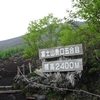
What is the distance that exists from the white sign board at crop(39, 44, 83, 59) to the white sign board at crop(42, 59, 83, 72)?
410 millimetres

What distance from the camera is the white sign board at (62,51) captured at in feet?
42.5

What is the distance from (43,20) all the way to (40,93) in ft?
29.0

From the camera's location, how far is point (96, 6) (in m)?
11.4

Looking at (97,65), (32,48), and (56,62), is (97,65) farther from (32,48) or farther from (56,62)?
(32,48)

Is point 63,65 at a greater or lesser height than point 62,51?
lesser

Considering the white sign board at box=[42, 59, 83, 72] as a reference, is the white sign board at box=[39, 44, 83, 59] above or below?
above

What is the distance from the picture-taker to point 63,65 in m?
13.4

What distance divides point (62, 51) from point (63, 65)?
2.66 ft

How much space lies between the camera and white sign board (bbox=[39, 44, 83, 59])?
1296cm

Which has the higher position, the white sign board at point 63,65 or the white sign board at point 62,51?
the white sign board at point 62,51

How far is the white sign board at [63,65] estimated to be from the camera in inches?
Answer: 508

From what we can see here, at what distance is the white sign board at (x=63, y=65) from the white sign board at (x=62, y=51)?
0.41 meters

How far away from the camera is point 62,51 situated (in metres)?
13.5

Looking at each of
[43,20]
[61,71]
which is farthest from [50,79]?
[43,20]
